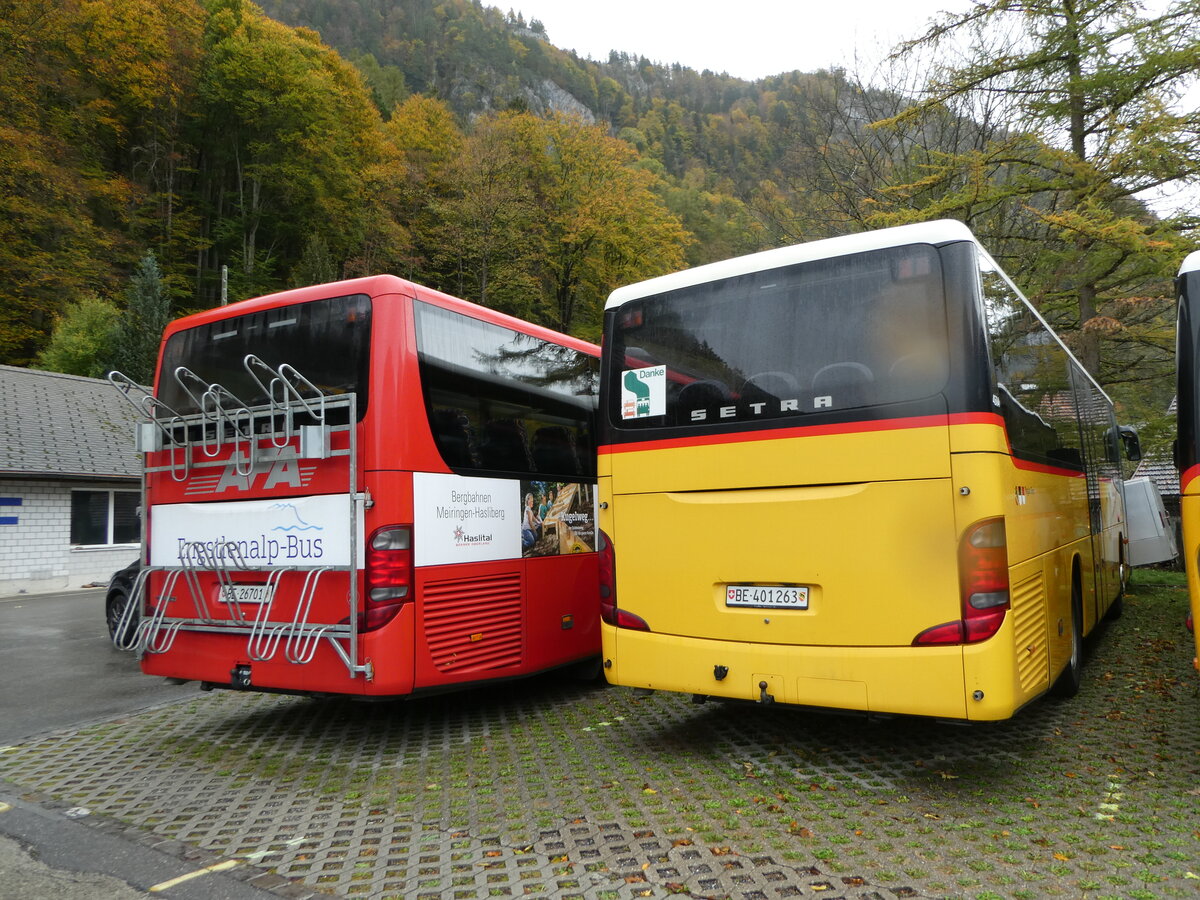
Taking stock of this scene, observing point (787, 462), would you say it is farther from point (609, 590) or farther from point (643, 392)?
point (609, 590)

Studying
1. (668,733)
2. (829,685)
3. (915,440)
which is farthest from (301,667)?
(915,440)

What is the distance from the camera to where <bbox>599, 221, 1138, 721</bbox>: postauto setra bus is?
4.37 meters

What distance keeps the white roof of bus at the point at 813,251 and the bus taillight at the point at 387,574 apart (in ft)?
6.97

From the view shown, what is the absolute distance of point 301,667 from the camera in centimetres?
573

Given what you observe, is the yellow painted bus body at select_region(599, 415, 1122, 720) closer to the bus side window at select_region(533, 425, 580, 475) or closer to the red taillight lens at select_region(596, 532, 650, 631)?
the red taillight lens at select_region(596, 532, 650, 631)

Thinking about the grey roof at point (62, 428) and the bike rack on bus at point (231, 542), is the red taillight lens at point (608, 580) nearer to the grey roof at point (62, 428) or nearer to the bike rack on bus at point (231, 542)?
the bike rack on bus at point (231, 542)

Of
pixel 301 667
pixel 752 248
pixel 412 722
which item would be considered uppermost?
pixel 752 248

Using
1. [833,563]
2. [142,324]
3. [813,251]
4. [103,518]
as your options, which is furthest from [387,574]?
[142,324]

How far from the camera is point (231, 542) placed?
6074 mm

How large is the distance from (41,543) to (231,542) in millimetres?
18587

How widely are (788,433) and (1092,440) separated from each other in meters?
6.04

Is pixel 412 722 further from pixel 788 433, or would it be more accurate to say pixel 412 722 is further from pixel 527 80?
pixel 527 80

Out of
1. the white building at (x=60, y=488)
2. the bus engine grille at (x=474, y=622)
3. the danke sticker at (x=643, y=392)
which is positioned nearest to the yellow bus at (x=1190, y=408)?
the danke sticker at (x=643, y=392)

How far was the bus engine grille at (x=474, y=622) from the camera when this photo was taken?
5.81 meters
